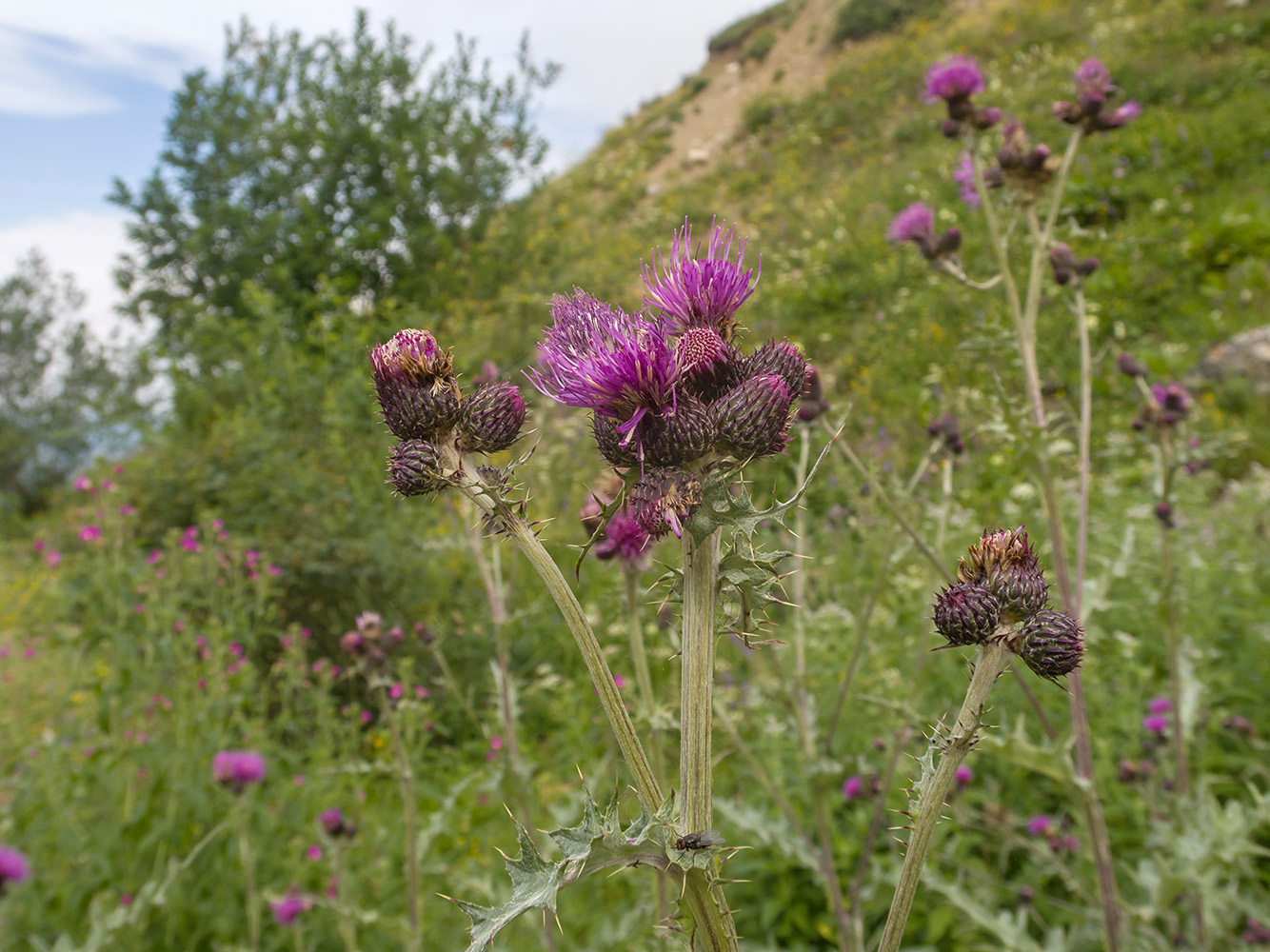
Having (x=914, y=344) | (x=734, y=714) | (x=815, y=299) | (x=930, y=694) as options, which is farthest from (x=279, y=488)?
(x=815, y=299)

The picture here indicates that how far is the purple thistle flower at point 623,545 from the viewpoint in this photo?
85.0 inches

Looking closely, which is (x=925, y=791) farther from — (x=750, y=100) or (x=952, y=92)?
(x=750, y=100)

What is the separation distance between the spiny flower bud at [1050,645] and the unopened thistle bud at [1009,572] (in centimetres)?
2

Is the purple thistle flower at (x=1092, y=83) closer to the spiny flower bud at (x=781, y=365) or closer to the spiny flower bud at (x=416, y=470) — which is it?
the spiny flower bud at (x=781, y=365)

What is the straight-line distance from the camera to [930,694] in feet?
14.1

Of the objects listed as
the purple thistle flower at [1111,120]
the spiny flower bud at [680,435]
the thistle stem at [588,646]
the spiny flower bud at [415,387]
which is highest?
the spiny flower bud at [415,387]

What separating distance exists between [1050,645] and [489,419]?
0.86 metres

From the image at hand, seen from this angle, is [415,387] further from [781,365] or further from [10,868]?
[10,868]

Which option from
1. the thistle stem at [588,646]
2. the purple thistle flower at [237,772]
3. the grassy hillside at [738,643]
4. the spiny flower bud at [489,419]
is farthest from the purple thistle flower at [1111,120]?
the purple thistle flower at [237,772]

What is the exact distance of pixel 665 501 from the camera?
1010mm

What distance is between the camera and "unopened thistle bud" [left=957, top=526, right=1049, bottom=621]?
1067mm

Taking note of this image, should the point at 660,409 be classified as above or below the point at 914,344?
above

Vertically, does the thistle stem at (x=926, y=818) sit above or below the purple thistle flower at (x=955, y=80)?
below

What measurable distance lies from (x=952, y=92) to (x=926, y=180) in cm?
1183
